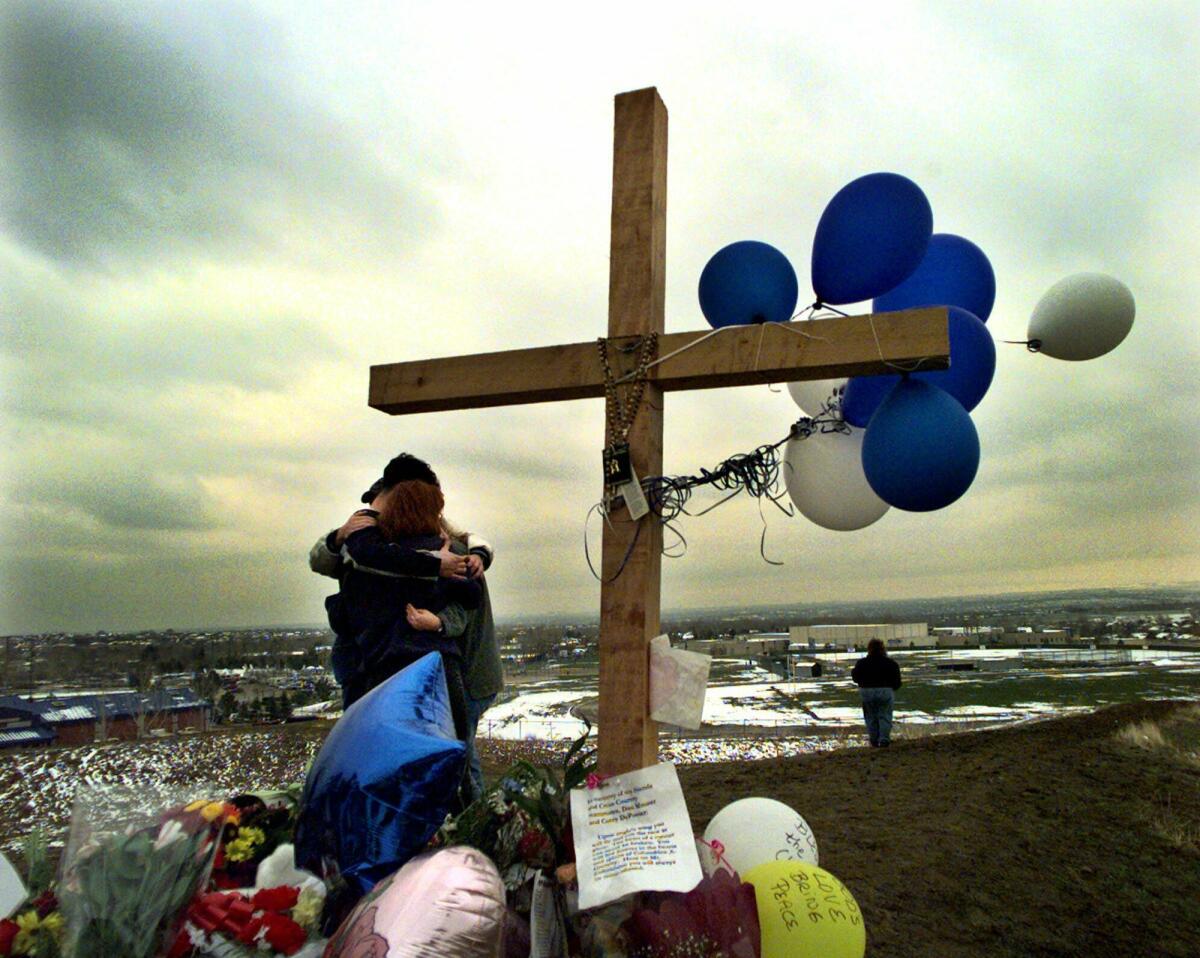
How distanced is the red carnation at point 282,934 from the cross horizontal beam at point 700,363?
1492 millimetres

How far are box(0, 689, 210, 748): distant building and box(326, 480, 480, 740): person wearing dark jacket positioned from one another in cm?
273

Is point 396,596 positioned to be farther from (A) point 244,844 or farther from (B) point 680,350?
(B) point 680,350

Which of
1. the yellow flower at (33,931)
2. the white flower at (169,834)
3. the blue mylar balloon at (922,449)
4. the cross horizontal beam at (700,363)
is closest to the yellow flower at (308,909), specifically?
the white flower at (169,834)

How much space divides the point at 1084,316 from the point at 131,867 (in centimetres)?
300

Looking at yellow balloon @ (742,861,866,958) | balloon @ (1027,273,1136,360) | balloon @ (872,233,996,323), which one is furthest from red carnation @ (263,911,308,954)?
balloon @ (1027,273,1136,360)

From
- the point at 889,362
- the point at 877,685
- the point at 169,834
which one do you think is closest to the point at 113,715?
the point at 169,834

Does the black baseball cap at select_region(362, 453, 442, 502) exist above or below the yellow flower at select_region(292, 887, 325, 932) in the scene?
above

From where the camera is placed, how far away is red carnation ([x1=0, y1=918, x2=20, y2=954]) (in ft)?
3.89

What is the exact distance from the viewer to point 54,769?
3.93 m

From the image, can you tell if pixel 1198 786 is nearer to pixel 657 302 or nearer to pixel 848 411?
pixel 848 411

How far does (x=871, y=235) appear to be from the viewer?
7.19 ft

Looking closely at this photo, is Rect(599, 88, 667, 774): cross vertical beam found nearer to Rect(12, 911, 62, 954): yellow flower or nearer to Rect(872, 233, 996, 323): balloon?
Rect(872, 233, 996, 323): balloon

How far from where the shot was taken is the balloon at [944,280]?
2518 millimetres

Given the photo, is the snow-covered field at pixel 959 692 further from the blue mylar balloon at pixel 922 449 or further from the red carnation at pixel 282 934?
Answer: the red carnation at pixel 282 934
